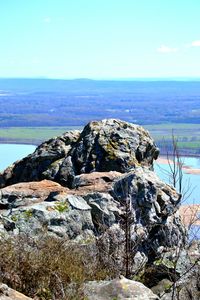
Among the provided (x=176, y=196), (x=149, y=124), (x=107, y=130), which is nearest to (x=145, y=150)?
(x=107, y=130)

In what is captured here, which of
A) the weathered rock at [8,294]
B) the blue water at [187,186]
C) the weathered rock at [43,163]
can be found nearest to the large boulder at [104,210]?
the blue water at [187,186]

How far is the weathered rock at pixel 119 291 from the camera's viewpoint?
6.74 meters

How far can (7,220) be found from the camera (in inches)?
367

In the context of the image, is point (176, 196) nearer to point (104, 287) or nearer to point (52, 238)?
point (52, 238)

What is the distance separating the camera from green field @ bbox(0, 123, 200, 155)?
4193 inches

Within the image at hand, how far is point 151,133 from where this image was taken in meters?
117

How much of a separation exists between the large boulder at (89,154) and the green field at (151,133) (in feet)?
246

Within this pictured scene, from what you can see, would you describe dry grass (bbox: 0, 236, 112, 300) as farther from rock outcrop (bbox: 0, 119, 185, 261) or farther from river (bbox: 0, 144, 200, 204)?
river (bbox: 0, 144, 200, 204)

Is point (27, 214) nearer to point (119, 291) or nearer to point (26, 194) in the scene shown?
point (26, 194)

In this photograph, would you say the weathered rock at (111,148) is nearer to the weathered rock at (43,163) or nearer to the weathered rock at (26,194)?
the weathered rock at (43,163)

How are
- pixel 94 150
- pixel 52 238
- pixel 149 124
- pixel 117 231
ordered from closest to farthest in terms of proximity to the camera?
1. pixel 52 238
2. pixel 117 231
3. pixel 94 150
4. pixel 149 124

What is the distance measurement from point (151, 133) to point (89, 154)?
10415 centimetres

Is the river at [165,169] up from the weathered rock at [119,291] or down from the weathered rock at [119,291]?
down

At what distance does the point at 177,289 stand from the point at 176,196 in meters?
2.65
